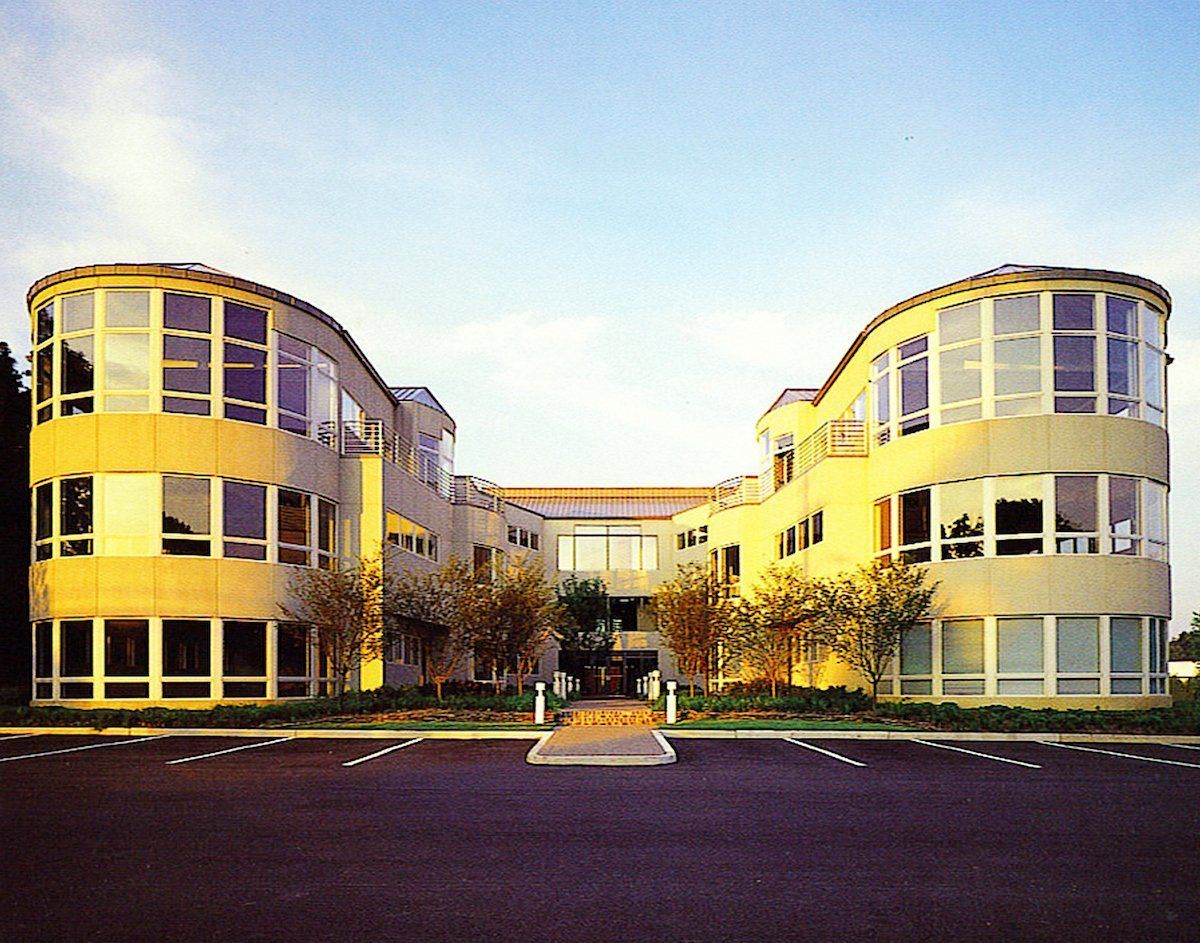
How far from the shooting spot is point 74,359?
25.5 meters

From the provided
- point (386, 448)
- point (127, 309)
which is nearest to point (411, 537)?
point (386, 448)

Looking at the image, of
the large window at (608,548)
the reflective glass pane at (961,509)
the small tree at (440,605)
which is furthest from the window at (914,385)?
the large window at (608,548)

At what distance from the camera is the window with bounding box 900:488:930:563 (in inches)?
1081

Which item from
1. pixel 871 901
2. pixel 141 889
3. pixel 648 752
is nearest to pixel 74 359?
pixel 648 752

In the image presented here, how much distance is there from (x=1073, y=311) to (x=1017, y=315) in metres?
1.18

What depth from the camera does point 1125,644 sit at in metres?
25.5

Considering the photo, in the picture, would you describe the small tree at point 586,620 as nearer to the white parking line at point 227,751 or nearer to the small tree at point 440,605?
the small tree at point 440,605

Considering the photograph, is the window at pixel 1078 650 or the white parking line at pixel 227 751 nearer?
the white parking line at pixel 227 751

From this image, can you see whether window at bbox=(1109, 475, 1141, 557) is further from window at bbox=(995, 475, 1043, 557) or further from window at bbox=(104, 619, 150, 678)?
window at bbox=(104, 619, 150, 678)

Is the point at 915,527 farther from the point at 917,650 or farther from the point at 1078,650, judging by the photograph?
the point at 1078,650

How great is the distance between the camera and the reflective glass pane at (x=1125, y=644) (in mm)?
25312

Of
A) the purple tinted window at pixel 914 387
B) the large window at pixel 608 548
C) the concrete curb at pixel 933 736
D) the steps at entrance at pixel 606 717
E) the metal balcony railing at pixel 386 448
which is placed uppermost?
the purple tinted window at pixel 914 387

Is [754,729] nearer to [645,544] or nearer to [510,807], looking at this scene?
[510,807]

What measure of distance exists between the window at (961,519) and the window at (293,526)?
48.8ft
